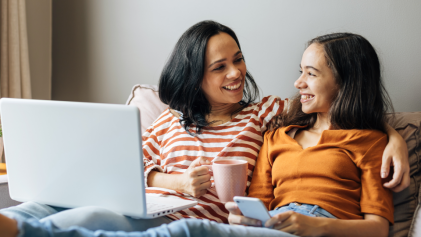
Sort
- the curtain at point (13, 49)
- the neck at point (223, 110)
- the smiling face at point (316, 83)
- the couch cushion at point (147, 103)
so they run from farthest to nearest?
the curtain at point (13, 49) → the couch cushion at point (147, 103) → the neck at point (223, 110) → the smiling face at point (316, 83)

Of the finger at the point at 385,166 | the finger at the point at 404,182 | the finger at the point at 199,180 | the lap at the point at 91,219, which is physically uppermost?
the finger at the point at 385,166

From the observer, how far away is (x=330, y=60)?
1184 mm

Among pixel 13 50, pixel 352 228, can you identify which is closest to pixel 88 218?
pixel 352 228

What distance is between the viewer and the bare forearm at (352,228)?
0.97 meters

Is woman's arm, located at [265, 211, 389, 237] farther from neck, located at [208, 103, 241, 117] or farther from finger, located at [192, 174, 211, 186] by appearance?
neck, located at [208, 103, 241, 117]

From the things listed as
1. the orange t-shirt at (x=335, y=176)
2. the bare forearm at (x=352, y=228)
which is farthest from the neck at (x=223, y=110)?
the bare forearm at (x=352, y=228)

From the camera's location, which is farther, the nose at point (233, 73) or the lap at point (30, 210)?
the nose at point (233, 73)

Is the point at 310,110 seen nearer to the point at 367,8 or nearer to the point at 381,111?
the point at 381,111

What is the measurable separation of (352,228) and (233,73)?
2.07 feet

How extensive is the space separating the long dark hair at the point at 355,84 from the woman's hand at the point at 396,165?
12cm

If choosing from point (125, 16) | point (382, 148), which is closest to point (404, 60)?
point (382, 148)

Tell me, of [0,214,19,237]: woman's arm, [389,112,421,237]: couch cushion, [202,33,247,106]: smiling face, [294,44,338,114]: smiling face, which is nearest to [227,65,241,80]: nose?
[202,33,247,106]: smiling face

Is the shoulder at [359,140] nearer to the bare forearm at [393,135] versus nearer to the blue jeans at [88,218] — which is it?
the bare forearm at [393,135]

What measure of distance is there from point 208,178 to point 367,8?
0.95m
